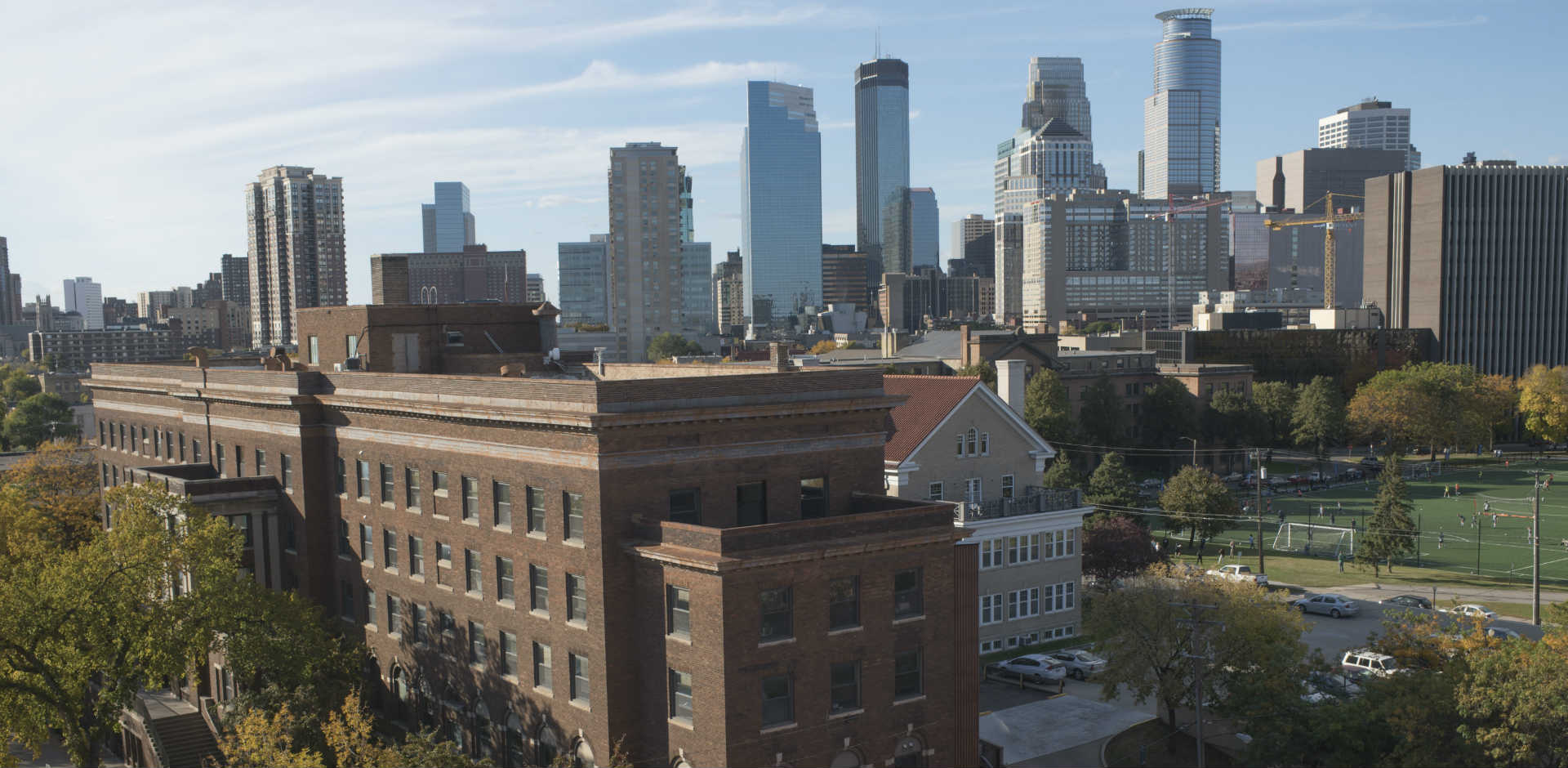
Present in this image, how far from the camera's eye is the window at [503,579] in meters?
43.4

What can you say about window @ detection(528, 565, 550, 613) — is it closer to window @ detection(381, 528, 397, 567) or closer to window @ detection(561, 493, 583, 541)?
window @ detection(561, 493, 583, 541)

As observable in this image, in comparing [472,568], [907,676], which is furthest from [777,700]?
[472,568]

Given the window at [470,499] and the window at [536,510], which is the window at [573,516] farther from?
the window at [470,499]

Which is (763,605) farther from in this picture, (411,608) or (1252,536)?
(1252,536)

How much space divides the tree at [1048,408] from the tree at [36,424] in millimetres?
109965

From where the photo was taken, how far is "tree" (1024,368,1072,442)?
11812 centimetres

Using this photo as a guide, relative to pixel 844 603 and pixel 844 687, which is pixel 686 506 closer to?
pixel 844 603

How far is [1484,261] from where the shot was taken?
176 m

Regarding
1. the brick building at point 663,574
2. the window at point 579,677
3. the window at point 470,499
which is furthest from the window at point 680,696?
the window at point 470,499

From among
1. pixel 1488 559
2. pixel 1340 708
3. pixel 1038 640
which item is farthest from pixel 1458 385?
pixel 1340 708

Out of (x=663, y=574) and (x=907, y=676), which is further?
Result: (x=907, y=676)

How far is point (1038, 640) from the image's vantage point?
207 ft

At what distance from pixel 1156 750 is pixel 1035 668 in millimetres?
9256

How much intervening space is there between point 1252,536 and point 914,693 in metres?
63.4
